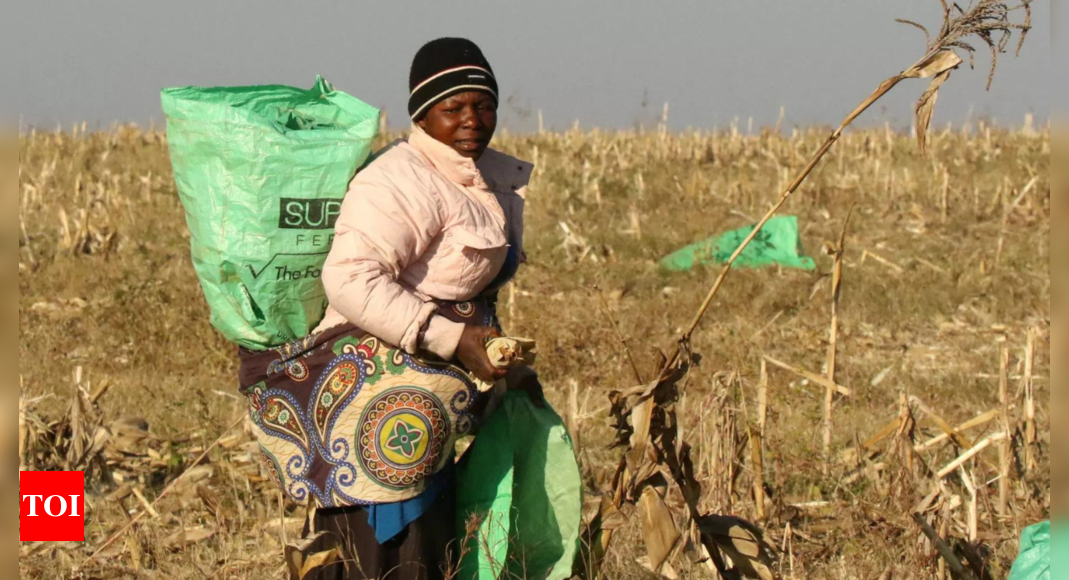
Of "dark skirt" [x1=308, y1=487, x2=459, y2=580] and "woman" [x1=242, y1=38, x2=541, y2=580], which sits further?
"dark skirt" [x1=308, y1=487, x2=459, y2=580]

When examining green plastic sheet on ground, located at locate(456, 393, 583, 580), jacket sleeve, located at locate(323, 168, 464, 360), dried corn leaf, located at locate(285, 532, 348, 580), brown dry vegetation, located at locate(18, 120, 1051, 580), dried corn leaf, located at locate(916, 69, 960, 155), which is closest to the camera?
dried corn leaf, located at locate(916, 69, 960, 155)

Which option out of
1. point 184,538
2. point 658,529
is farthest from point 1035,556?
point 184,538

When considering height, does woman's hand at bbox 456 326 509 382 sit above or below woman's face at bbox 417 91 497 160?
below

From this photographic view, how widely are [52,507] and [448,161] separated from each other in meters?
2.38

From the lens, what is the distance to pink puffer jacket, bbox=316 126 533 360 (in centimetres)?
271

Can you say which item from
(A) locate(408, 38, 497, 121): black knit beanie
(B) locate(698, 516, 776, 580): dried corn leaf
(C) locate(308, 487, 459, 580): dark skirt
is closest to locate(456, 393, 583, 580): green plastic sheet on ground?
(C) locate(308, 487, 459, 580): dark skirt

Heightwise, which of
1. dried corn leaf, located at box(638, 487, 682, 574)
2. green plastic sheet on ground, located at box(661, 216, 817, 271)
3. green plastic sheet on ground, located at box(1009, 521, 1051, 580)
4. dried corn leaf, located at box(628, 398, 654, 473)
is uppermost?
green plastic sheet on ground, located at box(661, 216, 817, 271)

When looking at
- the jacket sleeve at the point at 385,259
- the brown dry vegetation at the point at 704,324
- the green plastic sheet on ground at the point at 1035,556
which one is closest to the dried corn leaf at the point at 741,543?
the brown dry vegetation at the point at 704,324

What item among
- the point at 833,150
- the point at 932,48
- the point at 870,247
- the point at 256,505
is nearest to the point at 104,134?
the point at 833,150

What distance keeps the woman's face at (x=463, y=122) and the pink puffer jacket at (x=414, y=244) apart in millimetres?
24

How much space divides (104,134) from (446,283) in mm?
14142

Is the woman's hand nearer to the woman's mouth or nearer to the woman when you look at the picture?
the woman

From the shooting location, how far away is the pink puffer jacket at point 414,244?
2711 millimetres

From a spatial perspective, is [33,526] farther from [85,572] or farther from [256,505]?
[256,505]
